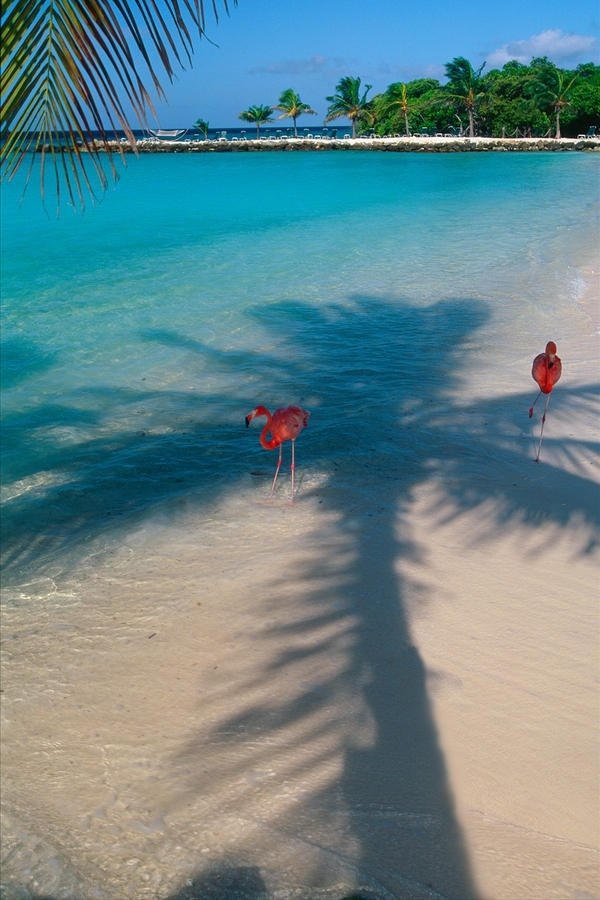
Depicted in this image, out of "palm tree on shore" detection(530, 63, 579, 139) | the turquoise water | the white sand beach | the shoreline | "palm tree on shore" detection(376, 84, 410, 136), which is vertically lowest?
the white sand beach

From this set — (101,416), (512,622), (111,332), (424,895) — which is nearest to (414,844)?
(424,895)

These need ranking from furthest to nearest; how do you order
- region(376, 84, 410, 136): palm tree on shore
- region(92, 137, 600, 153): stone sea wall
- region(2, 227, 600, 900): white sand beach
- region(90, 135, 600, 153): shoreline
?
1. region(376, 84, 410, 136): palm tree on shore
2. region(92, 137, 600, 153): stone sea wall
3. region(90, 135, 600, 153): shoreline
4. region(2, 227, 600, 900): white sand beach

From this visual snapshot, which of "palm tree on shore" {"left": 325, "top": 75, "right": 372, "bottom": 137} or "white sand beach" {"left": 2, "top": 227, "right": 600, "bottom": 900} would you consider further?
"palm tree on shore" {"left": 325, "top": 75, "right": 372, "bottom": 137}

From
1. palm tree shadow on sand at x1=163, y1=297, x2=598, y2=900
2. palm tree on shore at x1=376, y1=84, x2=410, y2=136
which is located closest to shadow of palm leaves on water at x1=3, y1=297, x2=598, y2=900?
palm tree shadow on sand at x1=163, y1=297, x2=598, y2=900

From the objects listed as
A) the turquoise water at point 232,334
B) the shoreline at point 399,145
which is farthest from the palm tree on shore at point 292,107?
the turquoise water at point 232,334

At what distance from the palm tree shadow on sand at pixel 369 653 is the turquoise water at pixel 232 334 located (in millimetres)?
149

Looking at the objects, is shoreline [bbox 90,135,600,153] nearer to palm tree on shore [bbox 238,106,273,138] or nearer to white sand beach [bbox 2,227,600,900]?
palm tree on shore [bbox 238,106,273,138]

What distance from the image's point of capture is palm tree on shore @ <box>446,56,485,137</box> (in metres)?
A: 67.1

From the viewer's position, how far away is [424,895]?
267cm

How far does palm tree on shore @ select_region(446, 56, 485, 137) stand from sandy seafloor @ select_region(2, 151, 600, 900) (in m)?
70.6

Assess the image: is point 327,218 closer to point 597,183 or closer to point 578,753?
point 597,183

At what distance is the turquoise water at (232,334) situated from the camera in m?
6.84

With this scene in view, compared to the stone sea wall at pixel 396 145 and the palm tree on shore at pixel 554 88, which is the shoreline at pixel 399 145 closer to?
the stone sea wall at pixel 396 145

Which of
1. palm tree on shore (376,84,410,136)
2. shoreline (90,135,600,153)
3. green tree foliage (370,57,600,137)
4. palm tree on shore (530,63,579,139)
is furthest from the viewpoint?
palm tree on shore (376,84,410,136)
